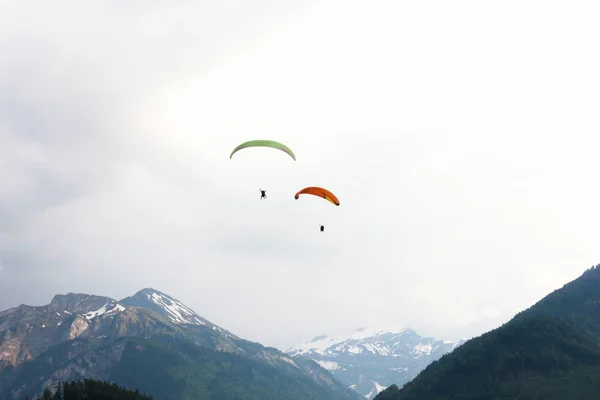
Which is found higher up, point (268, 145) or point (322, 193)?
point (268, 145)

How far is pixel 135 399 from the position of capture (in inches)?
7741

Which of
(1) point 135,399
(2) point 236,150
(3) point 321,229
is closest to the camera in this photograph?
(3) point 321,229

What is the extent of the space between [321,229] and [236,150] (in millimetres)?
18349

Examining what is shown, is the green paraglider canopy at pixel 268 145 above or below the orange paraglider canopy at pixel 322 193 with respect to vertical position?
above

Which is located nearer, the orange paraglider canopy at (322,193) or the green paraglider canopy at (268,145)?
the green paraglider canopy at (268,145)

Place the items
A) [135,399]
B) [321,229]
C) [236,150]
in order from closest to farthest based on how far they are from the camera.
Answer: [321,229]
[236,150]
[135,399]

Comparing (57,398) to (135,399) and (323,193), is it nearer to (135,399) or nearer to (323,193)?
(135,399)

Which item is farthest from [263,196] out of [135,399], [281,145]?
[135,399]

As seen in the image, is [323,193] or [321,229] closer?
[321,229]

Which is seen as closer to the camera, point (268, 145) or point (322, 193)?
point (268, 145)

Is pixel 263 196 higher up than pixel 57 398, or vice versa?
pixel 263 196

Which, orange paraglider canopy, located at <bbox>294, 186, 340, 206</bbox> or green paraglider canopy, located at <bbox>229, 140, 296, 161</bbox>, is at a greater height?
green paraglider canopy, located at <bbox>229, 140, 296, 161</bbox>

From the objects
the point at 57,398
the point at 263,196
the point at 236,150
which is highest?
the point at 236,150

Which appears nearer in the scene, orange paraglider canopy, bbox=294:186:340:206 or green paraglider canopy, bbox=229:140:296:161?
green paraglider canopy, bbox=229:140:296:161
